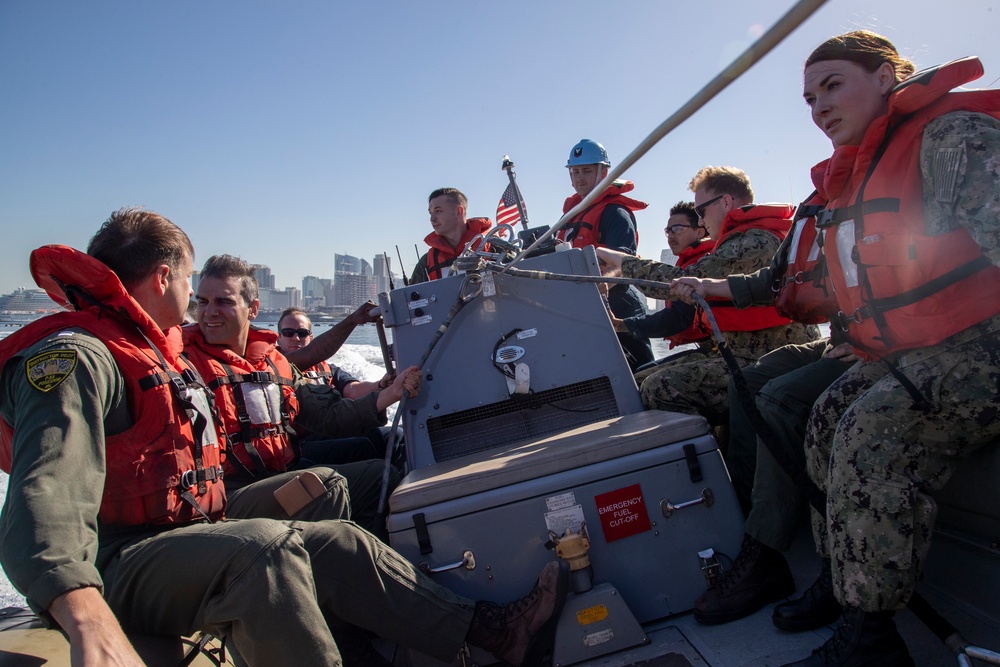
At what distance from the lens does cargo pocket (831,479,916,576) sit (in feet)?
5.85

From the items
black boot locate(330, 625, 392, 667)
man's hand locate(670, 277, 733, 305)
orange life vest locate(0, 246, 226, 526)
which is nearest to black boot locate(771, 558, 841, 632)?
man's hand locate(670, 277, 733, 305)

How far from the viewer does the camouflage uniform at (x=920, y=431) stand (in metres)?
1.75

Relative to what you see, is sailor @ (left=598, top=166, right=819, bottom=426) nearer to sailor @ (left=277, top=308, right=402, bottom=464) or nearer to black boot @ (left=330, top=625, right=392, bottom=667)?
sailor @ (left=277, top=308, right=402, bottom=464)

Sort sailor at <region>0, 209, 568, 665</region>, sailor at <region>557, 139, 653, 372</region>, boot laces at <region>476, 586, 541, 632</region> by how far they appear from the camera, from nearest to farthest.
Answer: sailor at <region>0, 209, 568, 665</region> < boot laces at <region>476, 586, 541, 632</region> < sailor at <region>557, 139, 653, 372</region>

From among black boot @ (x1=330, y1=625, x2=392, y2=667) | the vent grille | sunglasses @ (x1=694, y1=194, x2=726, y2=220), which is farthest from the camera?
sunglasses @ (x1=694, y1=194, x2=726, y2=220)

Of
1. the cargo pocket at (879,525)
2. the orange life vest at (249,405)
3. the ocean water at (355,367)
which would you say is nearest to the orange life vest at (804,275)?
the cargo pocket at (879,525)

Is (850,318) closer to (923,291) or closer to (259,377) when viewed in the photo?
Result: (923,291)

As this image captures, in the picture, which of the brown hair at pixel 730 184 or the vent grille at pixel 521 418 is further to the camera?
the brown hair at pixel 730 184

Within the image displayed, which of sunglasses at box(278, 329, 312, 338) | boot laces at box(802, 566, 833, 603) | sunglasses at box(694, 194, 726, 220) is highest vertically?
sunglasses at box(694, 194, 726, 220)

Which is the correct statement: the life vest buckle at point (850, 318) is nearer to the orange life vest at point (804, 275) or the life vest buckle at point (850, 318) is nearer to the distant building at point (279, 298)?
the orange life vest at point (804, 275)

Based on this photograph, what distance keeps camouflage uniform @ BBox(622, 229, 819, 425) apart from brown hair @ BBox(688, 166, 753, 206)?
538 mm

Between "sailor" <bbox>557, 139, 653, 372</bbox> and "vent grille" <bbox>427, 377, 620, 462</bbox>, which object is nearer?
"vent grille" <bbox>427, 377, 620, 462</bbox>

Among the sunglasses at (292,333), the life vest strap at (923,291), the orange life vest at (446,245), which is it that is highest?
the orange life vest at (446,245)

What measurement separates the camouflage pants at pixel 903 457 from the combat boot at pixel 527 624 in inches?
32.5
